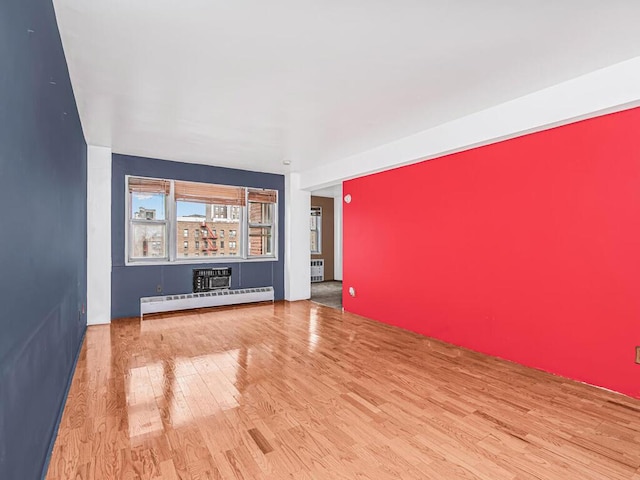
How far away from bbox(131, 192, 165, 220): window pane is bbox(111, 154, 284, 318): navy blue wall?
0.69 ft

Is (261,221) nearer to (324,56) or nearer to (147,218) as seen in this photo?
(147,218)

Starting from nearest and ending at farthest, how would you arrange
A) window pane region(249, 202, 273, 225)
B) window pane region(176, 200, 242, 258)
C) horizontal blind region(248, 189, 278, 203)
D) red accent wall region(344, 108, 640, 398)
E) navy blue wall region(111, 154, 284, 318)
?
red accent wall region(344, 108, 640, 398), navy blue wall region(111, 154, 284, 318), window pane region(176, 200, 242, 258), horizontal blind region(248, 189, 278, 203), window pane region(249, 202, 273, 225)

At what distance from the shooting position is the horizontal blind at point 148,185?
209 inches

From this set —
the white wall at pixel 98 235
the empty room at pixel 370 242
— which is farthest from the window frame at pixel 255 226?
the white wall at pixel 98 235

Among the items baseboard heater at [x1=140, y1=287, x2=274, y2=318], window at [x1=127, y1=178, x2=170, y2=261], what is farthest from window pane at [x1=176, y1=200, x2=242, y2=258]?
baseboard heater at [x1=140, y1=287, x2=274, y2=318]

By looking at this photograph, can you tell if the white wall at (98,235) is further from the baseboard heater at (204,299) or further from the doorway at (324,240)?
the doorway at (324,240)

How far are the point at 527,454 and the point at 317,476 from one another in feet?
3.92

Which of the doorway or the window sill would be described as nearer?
the window sill

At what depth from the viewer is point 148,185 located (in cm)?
543

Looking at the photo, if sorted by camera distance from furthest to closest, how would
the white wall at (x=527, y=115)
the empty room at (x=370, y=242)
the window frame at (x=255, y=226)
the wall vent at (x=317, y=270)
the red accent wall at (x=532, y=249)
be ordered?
the wall vent at (x=317, y=270) < the window frame at (x=255, y=226) < the red accent wall at (x=532, y=249) < the white wall at (x=527, y=115) < the empty room at (x=370, y=242)

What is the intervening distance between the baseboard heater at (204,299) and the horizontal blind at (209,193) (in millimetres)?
1601

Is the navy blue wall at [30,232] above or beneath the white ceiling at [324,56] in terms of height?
beneath

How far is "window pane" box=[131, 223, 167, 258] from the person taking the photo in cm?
544

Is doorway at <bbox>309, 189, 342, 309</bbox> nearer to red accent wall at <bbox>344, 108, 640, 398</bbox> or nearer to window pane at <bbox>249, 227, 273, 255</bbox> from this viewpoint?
window pane at <bbox>249, 227, 273, 255</bbox>
